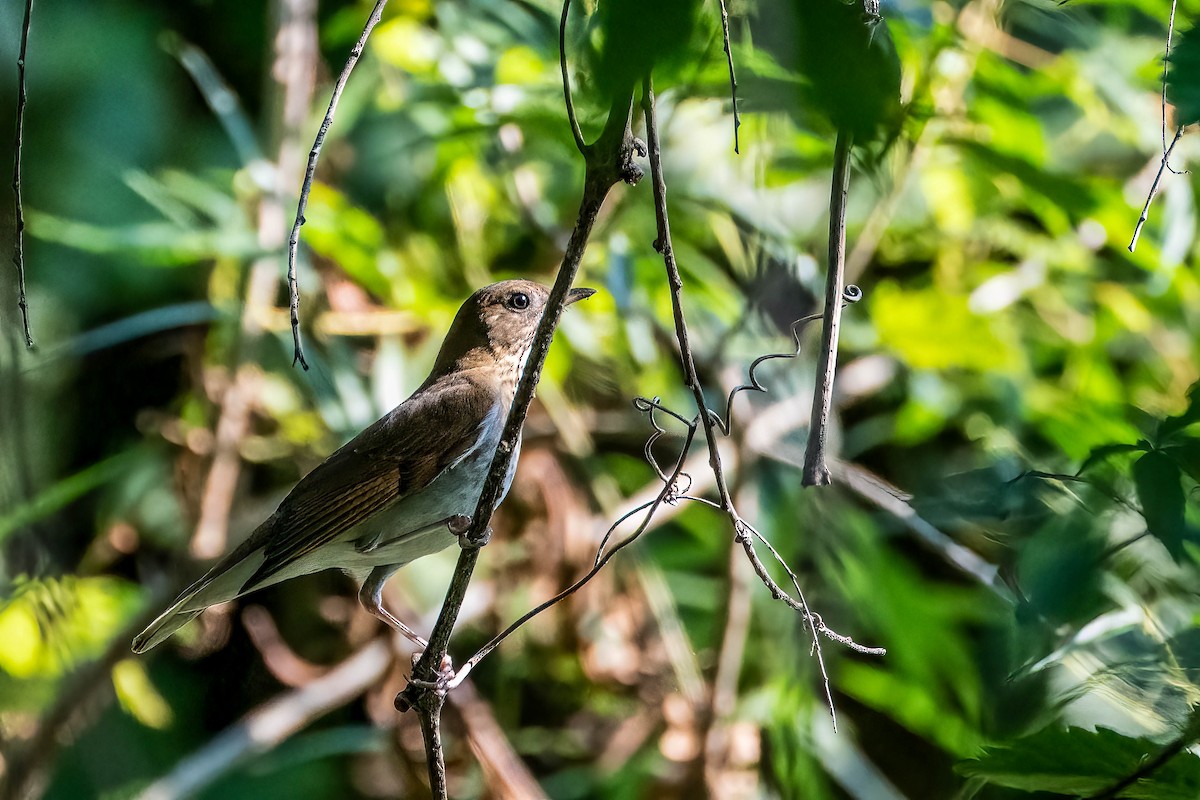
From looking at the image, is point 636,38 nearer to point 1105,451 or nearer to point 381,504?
point 1105,451

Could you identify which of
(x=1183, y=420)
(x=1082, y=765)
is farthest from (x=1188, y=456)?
(x=1082, y=765)

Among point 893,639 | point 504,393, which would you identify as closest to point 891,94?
point 504,393

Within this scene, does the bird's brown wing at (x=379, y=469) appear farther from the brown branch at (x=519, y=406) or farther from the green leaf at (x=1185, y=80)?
the green leaf at (x=1185, y=80)

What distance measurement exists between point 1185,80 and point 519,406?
997 mm

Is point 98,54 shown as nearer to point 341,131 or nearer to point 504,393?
point 341,131

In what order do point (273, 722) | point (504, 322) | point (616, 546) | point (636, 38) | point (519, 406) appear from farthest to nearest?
1. point (273, 722)
2. point (504, 322)
3. point (616, 546)
4. point (519, 406)
5. point (636, 38)

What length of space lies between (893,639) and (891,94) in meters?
2.82

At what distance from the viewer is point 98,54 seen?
15.1 ft

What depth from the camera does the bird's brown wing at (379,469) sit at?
260 centimetres

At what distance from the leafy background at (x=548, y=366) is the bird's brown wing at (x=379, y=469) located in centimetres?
97

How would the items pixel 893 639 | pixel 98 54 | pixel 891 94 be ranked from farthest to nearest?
pixel 98 54 → pixel 893 639 → pixel 891 94

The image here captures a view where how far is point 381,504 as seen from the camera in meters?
2.66

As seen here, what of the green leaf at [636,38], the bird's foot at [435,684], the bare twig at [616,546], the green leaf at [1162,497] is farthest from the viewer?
the bird's foot at [435,684]

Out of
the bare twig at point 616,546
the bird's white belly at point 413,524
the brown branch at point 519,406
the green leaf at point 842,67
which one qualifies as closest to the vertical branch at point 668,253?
the brown branch at point 519,406
